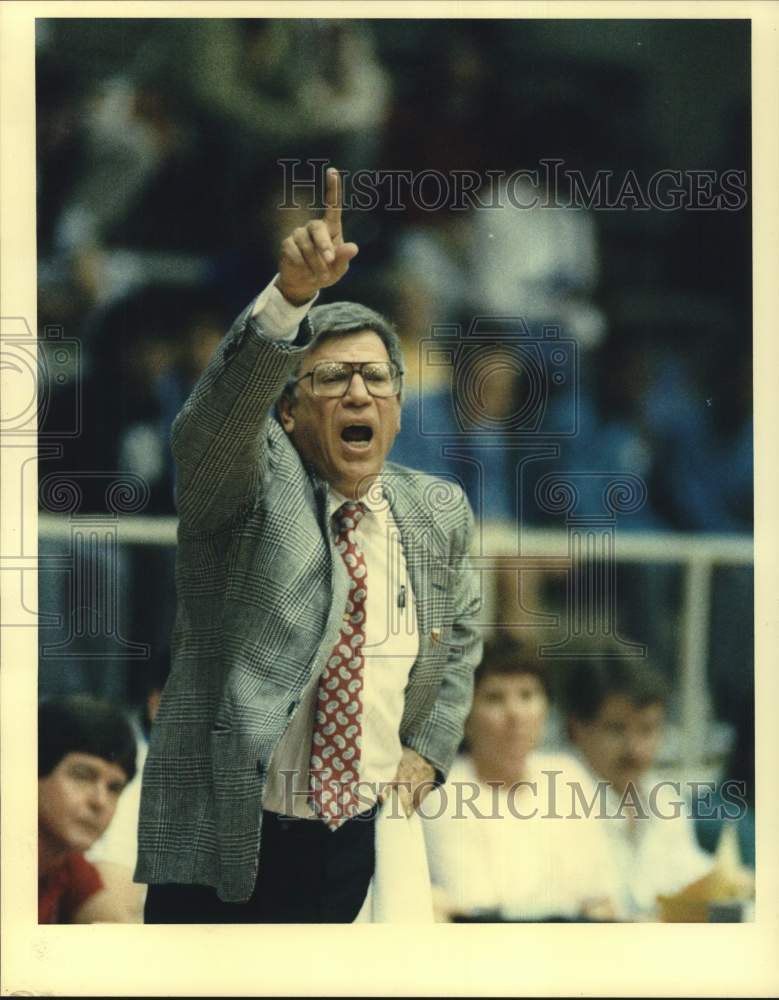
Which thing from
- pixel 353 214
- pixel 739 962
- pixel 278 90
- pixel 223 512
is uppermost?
pixel 278 90

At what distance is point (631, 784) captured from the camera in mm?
5207

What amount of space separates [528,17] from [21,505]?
7.83 ft

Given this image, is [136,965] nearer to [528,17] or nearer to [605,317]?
[605,317]

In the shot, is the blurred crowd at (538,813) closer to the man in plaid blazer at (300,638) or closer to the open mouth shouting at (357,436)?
the man in plaid blazer at (300,638)

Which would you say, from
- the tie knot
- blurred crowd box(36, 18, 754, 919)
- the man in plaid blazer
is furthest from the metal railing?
the tie knot

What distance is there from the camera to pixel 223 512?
488 centimetres

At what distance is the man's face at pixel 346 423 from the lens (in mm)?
4988

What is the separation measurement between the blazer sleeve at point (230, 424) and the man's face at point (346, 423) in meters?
0.23

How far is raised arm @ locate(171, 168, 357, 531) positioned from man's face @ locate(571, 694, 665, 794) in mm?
1427

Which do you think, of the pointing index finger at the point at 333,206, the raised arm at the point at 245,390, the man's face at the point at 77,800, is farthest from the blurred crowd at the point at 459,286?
the pointing index finger at the point at 333,206

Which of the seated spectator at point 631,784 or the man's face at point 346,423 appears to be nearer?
the man's face at point 346,423

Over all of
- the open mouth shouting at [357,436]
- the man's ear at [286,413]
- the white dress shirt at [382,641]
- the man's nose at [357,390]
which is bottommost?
the white dress shirt at [382,641]

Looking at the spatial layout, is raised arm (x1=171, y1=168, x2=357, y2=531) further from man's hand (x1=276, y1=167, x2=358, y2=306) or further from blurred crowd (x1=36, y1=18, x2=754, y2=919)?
blurred crowd (x1=36, y1=18, x2=754, y2=919)

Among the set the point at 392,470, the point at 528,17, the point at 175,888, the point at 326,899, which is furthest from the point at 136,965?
the point at 528,17
